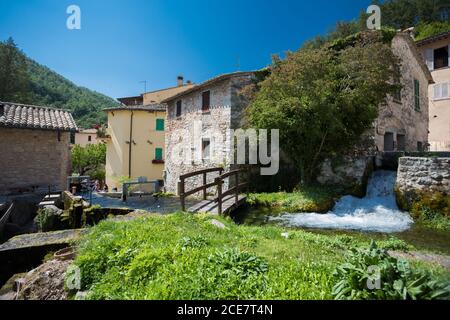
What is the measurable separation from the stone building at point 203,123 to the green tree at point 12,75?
64.9 ft

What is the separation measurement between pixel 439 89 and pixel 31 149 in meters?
29.6

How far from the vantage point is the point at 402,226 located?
7.52m

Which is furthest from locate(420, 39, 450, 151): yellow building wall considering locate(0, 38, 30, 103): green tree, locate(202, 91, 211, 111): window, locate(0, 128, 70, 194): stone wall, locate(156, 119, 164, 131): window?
locate(0, 38, 30, 103): green tree

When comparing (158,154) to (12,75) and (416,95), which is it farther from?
(416,95)

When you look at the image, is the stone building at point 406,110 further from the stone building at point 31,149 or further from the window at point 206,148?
the stone building at point 31,149

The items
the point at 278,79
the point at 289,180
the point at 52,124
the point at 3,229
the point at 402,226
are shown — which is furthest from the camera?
the point at 289,180

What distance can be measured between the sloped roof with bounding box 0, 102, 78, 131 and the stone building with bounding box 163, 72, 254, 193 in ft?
21.7

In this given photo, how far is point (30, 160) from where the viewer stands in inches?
443

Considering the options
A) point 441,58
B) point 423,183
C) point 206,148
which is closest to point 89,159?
point 206,148

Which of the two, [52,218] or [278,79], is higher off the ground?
[278,79]

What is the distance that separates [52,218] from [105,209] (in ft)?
4.99

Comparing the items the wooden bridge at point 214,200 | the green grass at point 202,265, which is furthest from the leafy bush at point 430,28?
the green grass at point 202,265
